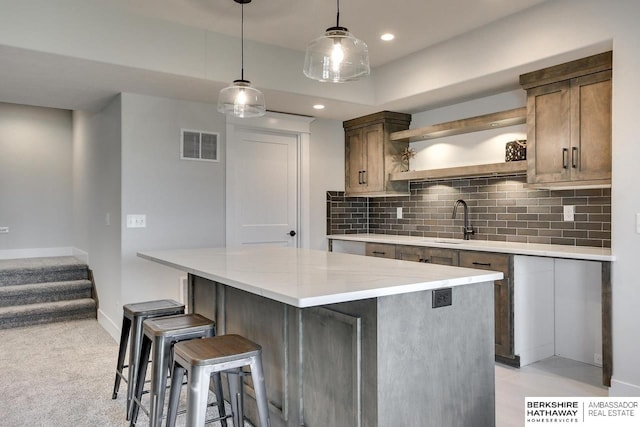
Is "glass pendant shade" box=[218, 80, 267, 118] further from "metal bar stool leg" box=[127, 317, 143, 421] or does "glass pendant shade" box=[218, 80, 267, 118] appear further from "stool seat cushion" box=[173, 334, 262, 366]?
"stool seat cushion" box=[173, 334, 262, 366]

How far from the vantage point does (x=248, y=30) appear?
12.1ft

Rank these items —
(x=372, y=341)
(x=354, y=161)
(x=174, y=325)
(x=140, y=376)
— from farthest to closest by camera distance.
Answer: (x=354, y=161), (x=140, y=376), (x=174, y=325), (x=372, y=341)

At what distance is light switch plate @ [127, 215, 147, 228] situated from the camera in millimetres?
4123

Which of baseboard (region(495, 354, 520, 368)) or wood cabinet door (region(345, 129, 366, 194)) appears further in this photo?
wood cabinet door (region(345, 129, 366, 194))

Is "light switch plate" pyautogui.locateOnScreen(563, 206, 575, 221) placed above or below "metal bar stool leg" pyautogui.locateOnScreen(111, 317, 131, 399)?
above

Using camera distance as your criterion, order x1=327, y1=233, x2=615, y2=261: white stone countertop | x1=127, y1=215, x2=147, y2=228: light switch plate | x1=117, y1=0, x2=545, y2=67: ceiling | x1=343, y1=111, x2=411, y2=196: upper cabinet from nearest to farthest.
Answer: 1. x1=327, y1=233, x2=615, y2=261: white stone countertop
2. x1=117, y1=0, x2=545, y2=67: ceiling
3. x1=127, y1=215, x2=147, y2=228: light switch plate
4. x1=343, y1=111, x2=411, y2=196: upper cabinet

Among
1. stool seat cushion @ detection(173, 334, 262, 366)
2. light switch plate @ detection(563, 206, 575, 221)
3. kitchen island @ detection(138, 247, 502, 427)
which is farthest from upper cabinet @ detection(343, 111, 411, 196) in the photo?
stool seat cushion @ detection(173, 334, 262, 366)

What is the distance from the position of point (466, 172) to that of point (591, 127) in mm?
1195

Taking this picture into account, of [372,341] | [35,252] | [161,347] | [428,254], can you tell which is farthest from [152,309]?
[35,252]

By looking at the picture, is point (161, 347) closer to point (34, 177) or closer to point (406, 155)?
point (406, 155)

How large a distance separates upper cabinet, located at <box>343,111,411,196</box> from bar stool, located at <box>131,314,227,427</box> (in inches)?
120

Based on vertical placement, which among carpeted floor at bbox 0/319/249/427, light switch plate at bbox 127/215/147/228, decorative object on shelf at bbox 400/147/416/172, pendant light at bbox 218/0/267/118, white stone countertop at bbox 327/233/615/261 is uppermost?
pendant light at bbox 218/0/267/118

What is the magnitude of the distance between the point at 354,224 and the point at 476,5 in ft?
9.94

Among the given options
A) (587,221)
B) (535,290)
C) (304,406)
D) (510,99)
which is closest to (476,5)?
(510,99)
